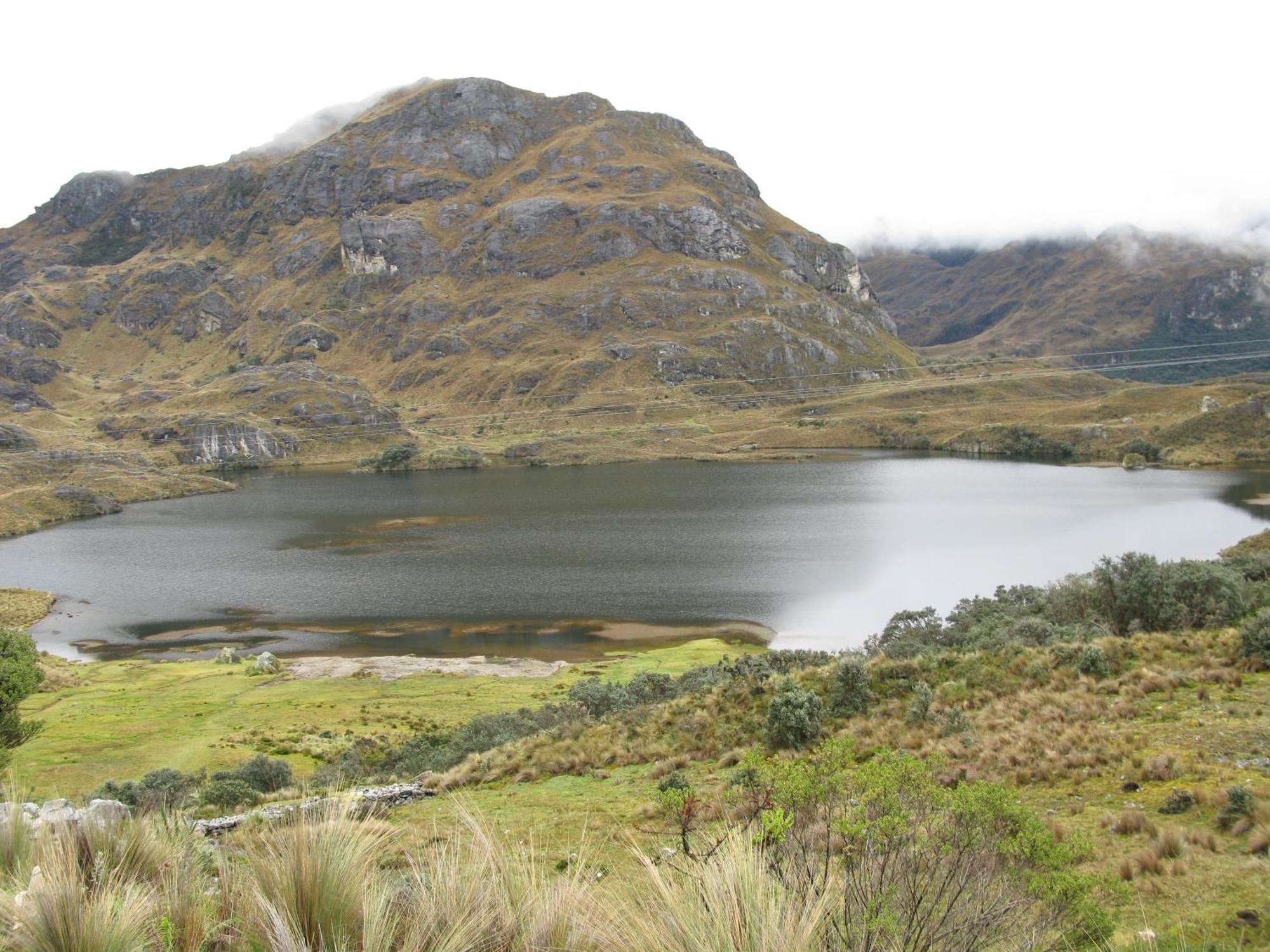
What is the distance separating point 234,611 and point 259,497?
217 ft

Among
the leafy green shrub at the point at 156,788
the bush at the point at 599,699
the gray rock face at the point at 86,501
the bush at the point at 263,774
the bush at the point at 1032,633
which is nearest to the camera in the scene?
the leafy green shrub at the point at 156,788

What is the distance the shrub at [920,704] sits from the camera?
15.5 meters

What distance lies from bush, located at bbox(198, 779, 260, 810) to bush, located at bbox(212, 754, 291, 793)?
2322 millimetres

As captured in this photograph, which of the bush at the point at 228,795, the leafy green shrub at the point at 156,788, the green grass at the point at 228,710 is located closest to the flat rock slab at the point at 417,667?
the green grass at the point at 228,710

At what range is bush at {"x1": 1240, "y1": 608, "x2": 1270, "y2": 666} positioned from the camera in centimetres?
1457

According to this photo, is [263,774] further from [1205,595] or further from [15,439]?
[15,439]

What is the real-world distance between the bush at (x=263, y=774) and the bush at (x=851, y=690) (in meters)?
16.0

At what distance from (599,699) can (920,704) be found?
11.8 meters

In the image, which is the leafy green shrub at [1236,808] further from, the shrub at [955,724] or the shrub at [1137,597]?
the shrub at [1137,597]

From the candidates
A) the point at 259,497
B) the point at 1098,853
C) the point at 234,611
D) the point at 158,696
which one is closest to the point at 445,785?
the point at 1098,853

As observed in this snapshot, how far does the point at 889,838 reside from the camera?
451 centimetres

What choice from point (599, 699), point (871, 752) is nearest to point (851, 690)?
point (871, 752)

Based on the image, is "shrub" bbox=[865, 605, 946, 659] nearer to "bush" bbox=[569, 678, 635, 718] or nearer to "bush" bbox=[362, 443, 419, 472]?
"bush" bbox=[569, 678, 635, 718]

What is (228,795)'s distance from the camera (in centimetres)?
1920
